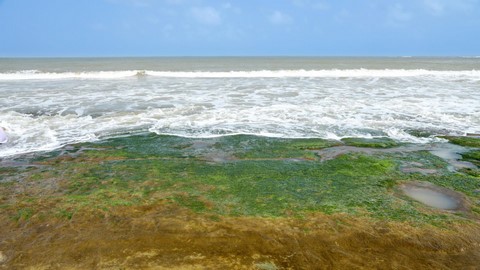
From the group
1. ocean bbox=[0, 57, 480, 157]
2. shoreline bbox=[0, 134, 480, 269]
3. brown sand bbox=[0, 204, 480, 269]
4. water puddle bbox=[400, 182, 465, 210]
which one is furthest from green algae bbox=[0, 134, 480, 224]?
ocean bbox=[0, 57, 480, 157]

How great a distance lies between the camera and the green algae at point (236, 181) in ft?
18.6

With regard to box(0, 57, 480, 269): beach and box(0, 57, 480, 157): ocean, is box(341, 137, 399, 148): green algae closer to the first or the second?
box(0, 57, 480, 269): beach

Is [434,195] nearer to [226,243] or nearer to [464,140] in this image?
[226,243]

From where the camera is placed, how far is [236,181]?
6773 millimetres

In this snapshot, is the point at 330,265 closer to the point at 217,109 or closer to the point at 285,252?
the point at 285,252

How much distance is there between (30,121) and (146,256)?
1066 cm

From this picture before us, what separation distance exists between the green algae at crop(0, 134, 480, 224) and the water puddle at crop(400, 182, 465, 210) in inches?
8.8

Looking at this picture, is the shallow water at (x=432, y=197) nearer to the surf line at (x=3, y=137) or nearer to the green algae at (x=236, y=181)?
the green algae at (x=236, y=181)

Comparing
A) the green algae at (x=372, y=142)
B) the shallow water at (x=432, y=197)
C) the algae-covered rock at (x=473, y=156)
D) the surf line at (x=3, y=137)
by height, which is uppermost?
the surf line at (x=3, y=137)

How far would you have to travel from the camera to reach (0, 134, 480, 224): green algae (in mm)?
5664

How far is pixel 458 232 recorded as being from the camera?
16.3ft

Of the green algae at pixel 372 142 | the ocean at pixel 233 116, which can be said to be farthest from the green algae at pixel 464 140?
the green algae at pixel 372 142

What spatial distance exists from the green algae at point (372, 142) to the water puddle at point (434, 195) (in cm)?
260

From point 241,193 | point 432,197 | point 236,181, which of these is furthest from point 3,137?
point 432,197
